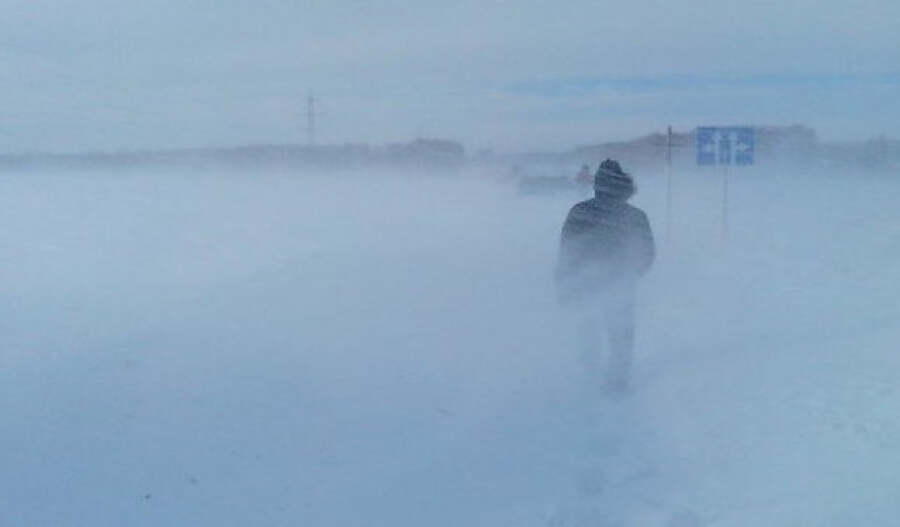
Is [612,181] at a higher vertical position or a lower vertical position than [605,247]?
higher

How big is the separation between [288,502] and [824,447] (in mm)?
3238

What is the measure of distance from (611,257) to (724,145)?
11.8 m

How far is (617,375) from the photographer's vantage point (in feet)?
29.7

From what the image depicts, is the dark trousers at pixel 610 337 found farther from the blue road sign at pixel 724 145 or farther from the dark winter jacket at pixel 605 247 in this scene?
the blue road sign at pixel 724 145

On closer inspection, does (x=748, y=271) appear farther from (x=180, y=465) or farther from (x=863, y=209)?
(x=863, y=209)

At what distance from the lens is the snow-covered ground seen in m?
6.57

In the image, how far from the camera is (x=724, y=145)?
20.1m

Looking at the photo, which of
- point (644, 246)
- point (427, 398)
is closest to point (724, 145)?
point (644, 246)

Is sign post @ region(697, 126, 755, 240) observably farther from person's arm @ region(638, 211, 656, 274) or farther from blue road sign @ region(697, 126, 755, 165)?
person's arm @ region(638, 211, 656, 274)

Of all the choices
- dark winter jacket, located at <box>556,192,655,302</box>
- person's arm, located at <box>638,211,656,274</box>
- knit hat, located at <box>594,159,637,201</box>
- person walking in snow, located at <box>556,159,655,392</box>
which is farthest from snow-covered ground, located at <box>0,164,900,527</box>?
knit hat, located at <box>594,159,637,201</box>

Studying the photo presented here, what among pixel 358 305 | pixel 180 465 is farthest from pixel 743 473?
pixel 358 305

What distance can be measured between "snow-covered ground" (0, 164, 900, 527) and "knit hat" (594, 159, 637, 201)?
59.1 inches

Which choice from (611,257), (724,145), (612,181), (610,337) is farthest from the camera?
(724,145)

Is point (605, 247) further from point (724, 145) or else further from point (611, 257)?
point (724, 145)
